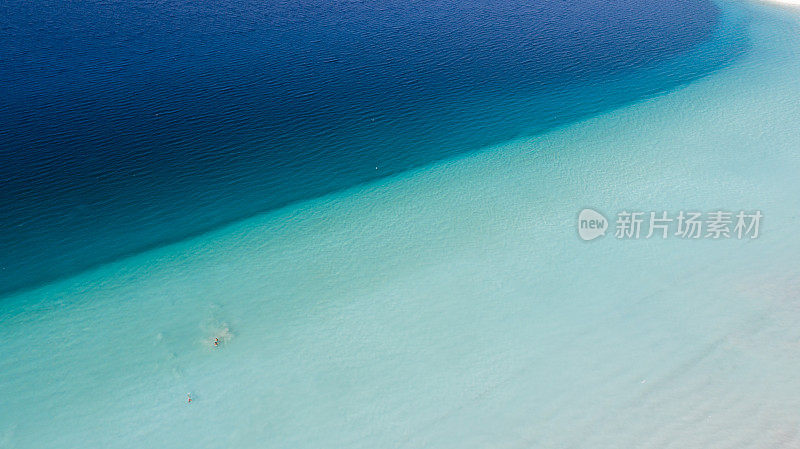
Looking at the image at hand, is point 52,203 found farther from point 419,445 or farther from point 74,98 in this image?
point 419,445

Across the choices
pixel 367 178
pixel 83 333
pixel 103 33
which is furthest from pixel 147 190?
pixel 103 33

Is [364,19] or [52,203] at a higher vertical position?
[364,19]

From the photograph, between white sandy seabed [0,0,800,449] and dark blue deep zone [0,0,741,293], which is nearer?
white sandy seabed [0,0,800,449]

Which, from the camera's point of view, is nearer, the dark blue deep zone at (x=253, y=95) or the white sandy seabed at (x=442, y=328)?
the white sandy seabed at (x=442, y=328)

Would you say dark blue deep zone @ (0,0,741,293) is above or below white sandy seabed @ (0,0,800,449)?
above
